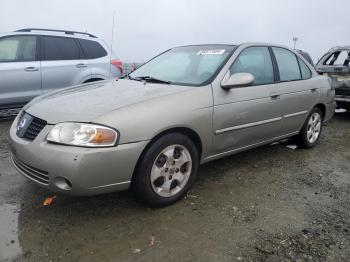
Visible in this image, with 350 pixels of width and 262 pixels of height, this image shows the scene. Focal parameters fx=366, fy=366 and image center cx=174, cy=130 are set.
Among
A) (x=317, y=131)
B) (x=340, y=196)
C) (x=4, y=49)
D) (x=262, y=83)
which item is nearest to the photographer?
(x=340, y=196)

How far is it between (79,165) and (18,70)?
4.57 metres

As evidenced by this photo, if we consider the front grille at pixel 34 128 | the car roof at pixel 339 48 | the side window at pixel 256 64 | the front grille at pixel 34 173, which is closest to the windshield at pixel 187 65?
the side window at pixel 256 64

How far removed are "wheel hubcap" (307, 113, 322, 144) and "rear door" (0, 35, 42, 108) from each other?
15.7 ft

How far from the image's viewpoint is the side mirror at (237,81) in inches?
146

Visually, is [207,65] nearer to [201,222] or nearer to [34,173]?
[201,222]

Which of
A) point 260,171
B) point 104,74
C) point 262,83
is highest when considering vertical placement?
point 262,83

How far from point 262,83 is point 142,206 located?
6.77ft

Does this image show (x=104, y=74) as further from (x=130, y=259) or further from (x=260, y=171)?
(x=130, y=259)

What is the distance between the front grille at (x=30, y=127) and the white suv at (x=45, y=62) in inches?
141

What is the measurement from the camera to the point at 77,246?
275 centimetres


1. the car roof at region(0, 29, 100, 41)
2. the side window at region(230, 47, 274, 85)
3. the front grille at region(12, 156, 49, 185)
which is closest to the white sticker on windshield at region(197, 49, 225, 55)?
the side window at region(230, 47, 274, 85)

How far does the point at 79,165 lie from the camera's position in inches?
110

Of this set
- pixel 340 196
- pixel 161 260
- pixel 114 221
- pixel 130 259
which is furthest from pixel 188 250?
pixel 340 196

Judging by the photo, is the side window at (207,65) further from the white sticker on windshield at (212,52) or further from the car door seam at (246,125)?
the car door seam at (246,125)
